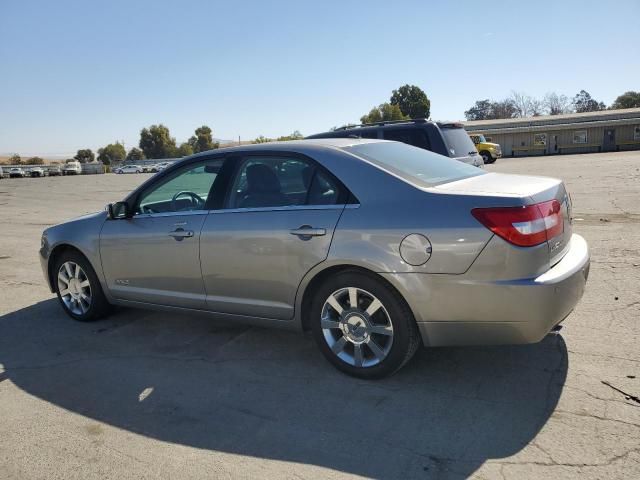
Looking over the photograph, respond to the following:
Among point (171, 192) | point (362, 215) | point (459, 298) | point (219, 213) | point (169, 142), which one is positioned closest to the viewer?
point (459, 298)

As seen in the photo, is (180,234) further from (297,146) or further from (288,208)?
(297,146)

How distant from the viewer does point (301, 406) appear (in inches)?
128

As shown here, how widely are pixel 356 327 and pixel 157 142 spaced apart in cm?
10930

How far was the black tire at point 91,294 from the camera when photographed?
16.1ft

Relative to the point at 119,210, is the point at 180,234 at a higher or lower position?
lower

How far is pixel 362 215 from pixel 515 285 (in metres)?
1.03

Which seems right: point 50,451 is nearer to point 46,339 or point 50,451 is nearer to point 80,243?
point 46,339

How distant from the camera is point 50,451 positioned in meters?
2.91

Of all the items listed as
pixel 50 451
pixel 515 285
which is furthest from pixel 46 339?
pixel 515 285

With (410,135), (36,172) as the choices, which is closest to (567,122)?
(410,135)

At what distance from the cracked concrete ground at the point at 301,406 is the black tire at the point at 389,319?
0.11 meters

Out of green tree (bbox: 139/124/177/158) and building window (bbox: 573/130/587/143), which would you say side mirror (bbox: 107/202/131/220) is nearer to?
building window (bbox: 573/130/587/143)

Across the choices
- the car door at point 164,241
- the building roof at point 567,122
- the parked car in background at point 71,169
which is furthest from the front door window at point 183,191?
the parked car in background at point 71,169

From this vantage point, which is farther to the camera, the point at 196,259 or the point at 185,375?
the point at 196,259
